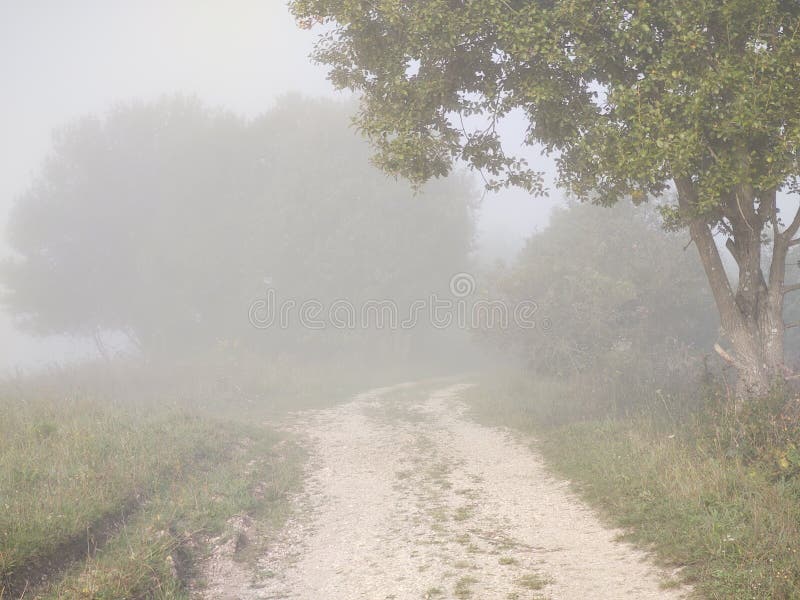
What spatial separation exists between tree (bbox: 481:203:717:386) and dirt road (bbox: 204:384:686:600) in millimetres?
8856

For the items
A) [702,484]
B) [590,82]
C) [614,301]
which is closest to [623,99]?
[590,82]

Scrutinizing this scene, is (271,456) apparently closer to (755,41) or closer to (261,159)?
(755,41)

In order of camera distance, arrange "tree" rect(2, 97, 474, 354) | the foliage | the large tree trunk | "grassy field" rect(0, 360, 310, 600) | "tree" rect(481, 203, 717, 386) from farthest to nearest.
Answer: "tree" rect(2, 97, 474, 354) → "tree" rect(481, 203, 717, 386) → the large tree trunk → the foliage → "grassy field" rect(0, 360, 310, 600)

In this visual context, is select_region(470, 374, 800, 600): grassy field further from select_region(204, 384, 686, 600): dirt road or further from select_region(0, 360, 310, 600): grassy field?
select_region(0, 360, 310, 600): grassy field

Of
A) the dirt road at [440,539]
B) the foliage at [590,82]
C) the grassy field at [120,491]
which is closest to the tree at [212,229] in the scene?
the grassy field at [120,491]

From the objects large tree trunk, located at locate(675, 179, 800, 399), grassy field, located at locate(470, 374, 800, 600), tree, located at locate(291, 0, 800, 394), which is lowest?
grassy field, located at locate(470, 374, 800, 600)

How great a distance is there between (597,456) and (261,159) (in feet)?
119

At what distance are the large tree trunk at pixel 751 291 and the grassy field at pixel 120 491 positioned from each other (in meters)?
8.30

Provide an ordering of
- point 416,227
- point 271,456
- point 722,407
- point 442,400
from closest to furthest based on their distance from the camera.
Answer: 1. point 722,407
2. point 271,456
3. point 442,400
4. point 416,227

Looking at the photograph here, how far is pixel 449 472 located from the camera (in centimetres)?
1124

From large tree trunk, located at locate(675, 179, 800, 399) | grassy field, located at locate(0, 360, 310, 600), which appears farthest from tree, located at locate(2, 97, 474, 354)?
large tree trunk, located at locate(675, 179, 800, 399)

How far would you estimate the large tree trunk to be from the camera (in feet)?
31.5

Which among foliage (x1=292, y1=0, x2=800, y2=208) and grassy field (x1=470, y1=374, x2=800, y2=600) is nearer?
grassy field (x1=470, y1=374, x2=800, y2=600)

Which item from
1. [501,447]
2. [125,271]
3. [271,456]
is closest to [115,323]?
[125,271]
